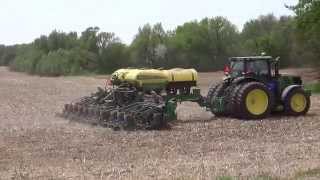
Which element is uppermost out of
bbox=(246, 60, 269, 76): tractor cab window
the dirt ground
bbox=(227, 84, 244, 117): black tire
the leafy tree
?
the leafy tree

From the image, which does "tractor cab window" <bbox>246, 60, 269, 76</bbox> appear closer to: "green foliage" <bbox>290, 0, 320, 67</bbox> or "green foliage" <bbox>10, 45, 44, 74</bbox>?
"green foliage" <bbox>290, 0, 320, 67</bbox>

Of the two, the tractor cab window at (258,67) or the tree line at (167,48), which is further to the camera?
the tree line at (167,48)

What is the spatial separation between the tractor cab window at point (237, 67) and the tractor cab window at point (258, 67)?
206 mm

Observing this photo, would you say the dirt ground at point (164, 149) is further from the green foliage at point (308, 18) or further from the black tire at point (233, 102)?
the green foliage at point (308, 18)

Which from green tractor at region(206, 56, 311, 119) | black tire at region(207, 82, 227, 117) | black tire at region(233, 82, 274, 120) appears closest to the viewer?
black tire at region(233, 82, 274, 120)

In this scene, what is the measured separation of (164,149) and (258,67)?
23.5ft

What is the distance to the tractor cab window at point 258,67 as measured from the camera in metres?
19.6

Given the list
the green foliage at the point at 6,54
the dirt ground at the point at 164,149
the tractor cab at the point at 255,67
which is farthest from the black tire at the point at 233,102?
the green foliage at the point at 6,54

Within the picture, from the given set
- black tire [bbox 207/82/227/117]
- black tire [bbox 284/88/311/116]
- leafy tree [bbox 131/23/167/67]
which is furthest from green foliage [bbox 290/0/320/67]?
leafy tree [bbox 131/23/167/67]

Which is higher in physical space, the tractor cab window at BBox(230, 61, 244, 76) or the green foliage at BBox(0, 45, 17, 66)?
the green foliage at BBox(0, 45, 17, 66)

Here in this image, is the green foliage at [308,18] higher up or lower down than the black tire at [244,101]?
higher up

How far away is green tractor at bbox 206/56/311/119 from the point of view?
1886 cm

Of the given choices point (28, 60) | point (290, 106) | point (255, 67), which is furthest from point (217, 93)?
point (28, 60)

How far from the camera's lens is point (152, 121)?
653 inches
